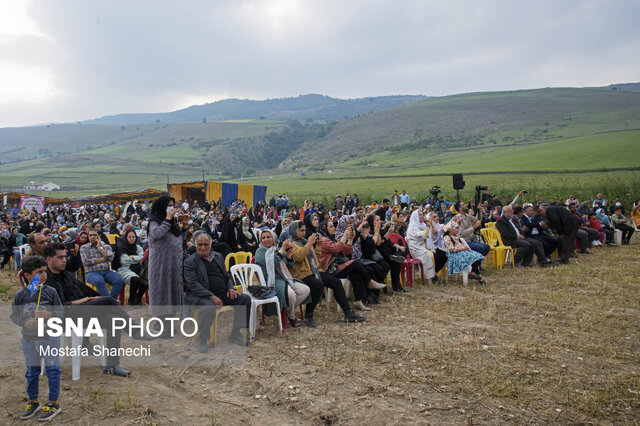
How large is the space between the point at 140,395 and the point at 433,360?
2.70 m

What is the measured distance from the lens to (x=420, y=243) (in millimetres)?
8422

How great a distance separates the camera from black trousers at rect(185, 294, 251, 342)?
5.07 m

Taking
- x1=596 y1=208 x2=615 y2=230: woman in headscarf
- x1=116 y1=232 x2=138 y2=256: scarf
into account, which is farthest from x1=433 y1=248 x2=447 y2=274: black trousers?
x1=596 y1=208 x2=615 y2=230: woman in headscarf

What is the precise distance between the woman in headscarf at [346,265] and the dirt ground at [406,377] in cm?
45

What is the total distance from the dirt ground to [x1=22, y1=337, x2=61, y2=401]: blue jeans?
238 millimetres

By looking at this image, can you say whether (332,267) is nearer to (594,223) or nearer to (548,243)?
(548,243)

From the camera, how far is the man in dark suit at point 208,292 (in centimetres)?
509

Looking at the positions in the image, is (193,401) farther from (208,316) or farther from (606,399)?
(606,399)

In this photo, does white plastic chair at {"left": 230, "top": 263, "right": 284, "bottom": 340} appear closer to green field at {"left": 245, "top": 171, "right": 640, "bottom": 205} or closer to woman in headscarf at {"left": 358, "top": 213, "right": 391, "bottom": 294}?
woman in headscarf at {"left": 358, "top": 213, "right": 391, "bottom": 294}

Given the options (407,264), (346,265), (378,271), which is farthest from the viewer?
(407,264)

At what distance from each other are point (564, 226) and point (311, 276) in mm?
7103

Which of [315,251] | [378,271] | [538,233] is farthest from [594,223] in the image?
[315,251]

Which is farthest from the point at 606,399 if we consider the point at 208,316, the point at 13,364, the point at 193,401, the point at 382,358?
the point at 13,364

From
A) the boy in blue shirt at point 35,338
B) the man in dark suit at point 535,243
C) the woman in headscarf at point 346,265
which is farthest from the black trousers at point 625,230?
the boy in blue shirt at point 35,338
